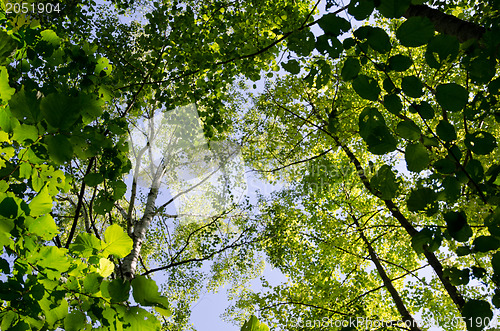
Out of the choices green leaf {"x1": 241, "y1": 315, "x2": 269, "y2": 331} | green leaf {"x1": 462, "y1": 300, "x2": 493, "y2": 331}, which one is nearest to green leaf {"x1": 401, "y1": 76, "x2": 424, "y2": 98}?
green leaf {"x1": 462, "y1": 300, "x2": 493, "y2": 331}

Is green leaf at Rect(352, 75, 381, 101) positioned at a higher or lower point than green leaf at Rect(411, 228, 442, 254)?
higher

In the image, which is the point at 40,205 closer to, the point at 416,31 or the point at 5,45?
the point at 5,45

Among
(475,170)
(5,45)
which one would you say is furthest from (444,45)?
(5,45)

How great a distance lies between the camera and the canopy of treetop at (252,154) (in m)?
0.88

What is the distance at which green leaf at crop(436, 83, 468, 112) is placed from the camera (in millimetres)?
801

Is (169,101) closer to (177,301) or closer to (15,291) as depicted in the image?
(15,291)

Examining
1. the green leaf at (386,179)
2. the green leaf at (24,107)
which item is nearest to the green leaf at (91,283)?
the green leaf at (24,107)

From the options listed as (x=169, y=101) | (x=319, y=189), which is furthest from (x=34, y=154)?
(x=319, y=189)

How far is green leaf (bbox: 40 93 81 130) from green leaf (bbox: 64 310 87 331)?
A: 70cm

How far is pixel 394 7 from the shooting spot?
2.65 ft

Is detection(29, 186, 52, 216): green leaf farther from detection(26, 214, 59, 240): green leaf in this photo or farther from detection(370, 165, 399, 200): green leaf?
detection(370, 165, 399, 200): green leaf

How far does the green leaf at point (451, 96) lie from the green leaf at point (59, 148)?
1.09 meters

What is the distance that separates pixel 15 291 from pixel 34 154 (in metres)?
0.47

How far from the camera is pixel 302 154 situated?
6.91 meters
